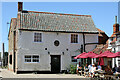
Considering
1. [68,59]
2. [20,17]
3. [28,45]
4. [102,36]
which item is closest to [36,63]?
[28,45]

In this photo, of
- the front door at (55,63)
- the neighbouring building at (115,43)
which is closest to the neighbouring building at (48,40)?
the front door at (55,63)

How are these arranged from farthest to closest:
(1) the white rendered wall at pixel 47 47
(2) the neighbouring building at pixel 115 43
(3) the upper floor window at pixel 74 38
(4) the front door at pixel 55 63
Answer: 1. (3) the upper floor window at pixel 74 38
2. (4) the front door at pixel 55 63
3. (1) the white rendered wall at pixel 47 47
4. (2) the neighbouring building at pixel 115 43

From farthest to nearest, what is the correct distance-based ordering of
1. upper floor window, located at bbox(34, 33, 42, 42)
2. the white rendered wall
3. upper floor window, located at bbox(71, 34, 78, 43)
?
upper floor window, located at bbox(71, 34, 78, 43)
upper floor window, located at bbox(34, 33, 42, 42)
the white rendered wall

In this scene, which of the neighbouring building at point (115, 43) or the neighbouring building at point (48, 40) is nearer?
the neighbouring building at point (115, 43)

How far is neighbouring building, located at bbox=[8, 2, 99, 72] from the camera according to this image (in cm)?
2592

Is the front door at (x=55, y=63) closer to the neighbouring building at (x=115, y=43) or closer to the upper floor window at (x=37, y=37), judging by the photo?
the upper floor window at (x=37, y=37)

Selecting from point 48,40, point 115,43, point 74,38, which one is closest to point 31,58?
point 48,40

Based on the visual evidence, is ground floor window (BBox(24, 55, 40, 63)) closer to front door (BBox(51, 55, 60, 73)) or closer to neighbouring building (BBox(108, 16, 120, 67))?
front door (BBox(51, 55, 60, 73))

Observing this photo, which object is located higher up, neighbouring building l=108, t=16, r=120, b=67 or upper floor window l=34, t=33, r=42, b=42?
upper floor window l=34, t=33, r=42, b=42

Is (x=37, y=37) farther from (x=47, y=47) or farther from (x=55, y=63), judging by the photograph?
(x=55, y=63)

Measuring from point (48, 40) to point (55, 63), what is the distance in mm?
2811

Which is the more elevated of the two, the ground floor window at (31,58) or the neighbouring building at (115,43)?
the neighbouring building at (115,43)

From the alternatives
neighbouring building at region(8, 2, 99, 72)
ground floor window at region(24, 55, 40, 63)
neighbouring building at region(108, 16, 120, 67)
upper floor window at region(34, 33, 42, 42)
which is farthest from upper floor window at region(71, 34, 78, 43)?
neighbouring building at region(108, 16, 120, 67)

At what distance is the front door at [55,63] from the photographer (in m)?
27.1
